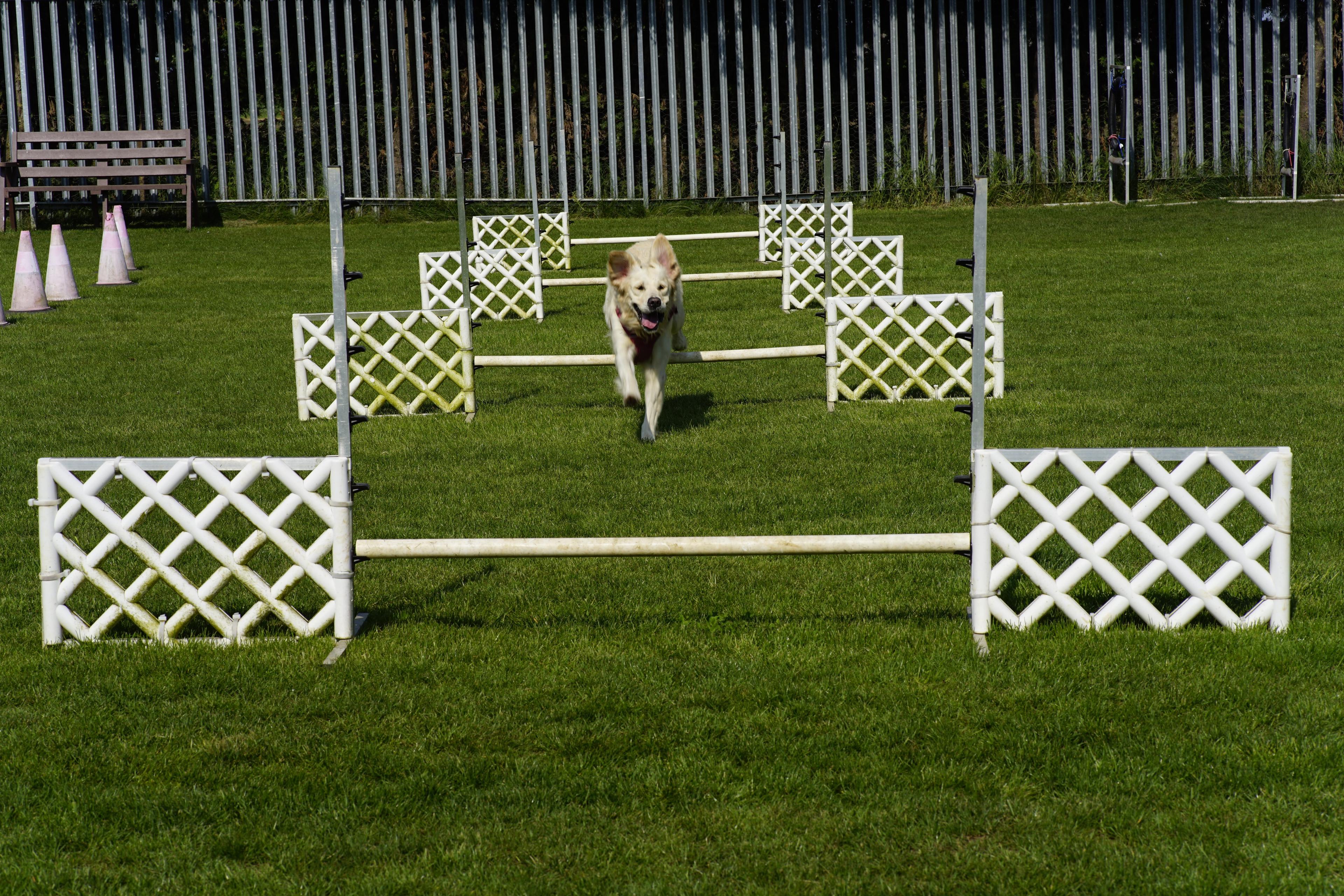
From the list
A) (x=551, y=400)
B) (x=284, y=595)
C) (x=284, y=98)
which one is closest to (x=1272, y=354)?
(x=551, y=400)

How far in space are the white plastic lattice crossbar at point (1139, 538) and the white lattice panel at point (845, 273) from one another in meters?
9.68

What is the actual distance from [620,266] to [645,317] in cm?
44

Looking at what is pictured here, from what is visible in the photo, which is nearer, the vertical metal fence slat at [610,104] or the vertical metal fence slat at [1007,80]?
the vertical metal fence slat at [610,104]

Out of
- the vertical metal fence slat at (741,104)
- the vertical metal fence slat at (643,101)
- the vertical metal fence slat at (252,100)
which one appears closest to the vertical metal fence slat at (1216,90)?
the vertical metal fence slat at (741,104)

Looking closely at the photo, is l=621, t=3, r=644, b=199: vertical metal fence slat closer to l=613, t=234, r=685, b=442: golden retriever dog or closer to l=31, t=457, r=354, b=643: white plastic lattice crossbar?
l=613, t=234, r=685, b=442: golden retriever dog

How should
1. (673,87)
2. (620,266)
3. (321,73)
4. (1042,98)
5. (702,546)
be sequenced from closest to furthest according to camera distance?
(702,546) → (620,266) → (321,73) → (673,87) → (1042,98)

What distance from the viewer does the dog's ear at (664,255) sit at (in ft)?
31.4

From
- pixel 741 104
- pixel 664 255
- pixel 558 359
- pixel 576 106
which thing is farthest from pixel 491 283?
pixel 741 104

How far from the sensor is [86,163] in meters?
24.7

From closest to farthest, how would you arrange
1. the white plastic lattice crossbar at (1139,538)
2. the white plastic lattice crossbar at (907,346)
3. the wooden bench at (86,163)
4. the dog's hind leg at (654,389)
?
the white plastic lattice crossbar at (1139,538) → the dog's hind leg at (654,389) → the white plastic lattice crossbar at (907,346) → the wooden bench at (86,163)

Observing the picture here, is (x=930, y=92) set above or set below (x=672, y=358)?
above

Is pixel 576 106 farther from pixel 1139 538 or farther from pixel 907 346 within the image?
pixel 1139 538

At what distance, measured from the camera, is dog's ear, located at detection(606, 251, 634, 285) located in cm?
954

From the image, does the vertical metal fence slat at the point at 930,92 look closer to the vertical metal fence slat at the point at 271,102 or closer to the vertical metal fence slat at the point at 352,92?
the vertical metal fence slat at the point at 352,92
